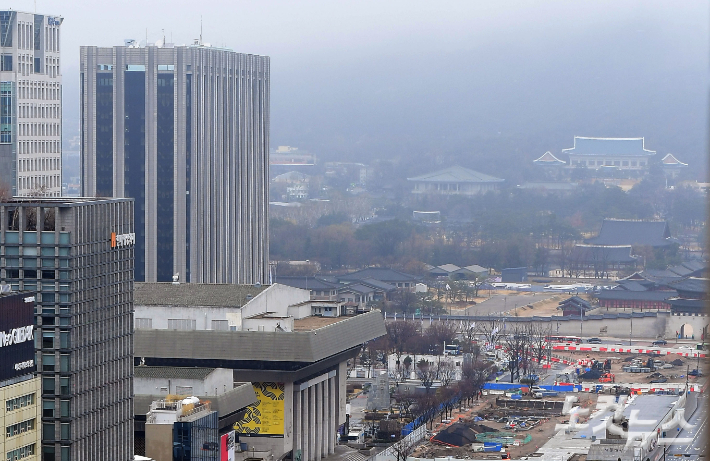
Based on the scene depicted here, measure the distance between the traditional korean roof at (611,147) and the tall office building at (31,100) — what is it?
366 feet

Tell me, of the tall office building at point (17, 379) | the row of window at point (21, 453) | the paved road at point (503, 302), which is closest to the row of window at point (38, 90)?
the row of window at point (21, 453)

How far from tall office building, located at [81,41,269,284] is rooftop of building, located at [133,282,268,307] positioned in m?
21.1

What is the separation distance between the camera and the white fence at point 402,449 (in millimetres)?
43094

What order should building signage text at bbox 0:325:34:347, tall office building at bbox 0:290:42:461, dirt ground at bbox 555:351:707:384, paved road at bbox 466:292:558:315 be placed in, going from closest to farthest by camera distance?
building signage text at bbox 0:325:34:347 → tall office building at bbox 0:290:42:461 → dirt ground at bbox 555:351:707:384 → paved road at bbox 466:292:558:315

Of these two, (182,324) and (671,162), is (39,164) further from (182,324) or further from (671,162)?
(671,162)

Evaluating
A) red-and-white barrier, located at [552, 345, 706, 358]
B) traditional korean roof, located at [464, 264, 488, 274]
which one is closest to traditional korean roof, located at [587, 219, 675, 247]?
traditional korean roof, located at [464, 264, 488, 274]

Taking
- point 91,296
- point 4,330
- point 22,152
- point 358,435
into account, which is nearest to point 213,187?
point 22,152

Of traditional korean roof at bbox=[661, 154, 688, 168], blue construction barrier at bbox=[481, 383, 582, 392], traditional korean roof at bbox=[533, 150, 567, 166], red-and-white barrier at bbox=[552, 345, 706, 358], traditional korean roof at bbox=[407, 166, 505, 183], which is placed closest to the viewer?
blue construction barrier at bbox=[481, 383, 582, 392]

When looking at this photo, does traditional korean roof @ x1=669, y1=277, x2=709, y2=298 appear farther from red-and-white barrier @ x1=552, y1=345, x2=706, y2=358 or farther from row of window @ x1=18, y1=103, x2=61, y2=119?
row of window @ x1=18, y1=103, x2=61, y2=119

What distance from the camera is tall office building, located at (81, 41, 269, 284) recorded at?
65.2 meters

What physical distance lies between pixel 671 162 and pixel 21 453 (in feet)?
444

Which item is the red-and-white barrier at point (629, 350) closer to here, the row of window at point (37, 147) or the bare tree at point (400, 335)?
the bare tree at point (400, 335)

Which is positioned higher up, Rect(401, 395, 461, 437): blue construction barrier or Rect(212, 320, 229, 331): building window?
Rect(212, 320, 229, 331): building window

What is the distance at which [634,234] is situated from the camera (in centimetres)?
10894
